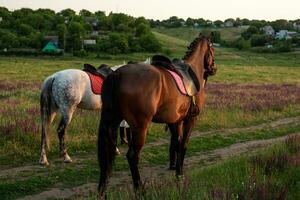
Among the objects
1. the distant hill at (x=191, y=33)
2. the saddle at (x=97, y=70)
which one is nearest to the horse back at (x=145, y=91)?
the saddle at (x=97, y=70)

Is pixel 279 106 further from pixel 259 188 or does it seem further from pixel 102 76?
pixel 259 188

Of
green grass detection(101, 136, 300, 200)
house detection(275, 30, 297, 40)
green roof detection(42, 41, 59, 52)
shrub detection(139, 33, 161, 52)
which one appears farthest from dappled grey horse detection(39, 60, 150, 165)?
house detection(275, 30, 297, 40)

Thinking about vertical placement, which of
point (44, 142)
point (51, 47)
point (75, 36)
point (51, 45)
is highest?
point (44, 142)

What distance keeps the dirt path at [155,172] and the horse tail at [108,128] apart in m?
0.60

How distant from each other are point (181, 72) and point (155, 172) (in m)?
2.28

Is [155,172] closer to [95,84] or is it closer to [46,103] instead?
[95,84]

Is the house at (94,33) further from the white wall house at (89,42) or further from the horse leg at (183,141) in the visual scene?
the horse leg at (183,141)

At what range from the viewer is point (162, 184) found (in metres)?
5.85

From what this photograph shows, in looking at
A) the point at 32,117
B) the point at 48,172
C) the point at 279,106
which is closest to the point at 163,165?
the point at 48,172

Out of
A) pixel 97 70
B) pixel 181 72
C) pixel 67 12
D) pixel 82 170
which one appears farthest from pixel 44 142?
pixel 67 12

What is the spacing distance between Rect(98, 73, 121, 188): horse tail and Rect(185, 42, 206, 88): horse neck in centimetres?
287

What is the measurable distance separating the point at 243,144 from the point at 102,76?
4.61 metres

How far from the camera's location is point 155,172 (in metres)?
9.45

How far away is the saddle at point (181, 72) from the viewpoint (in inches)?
330
